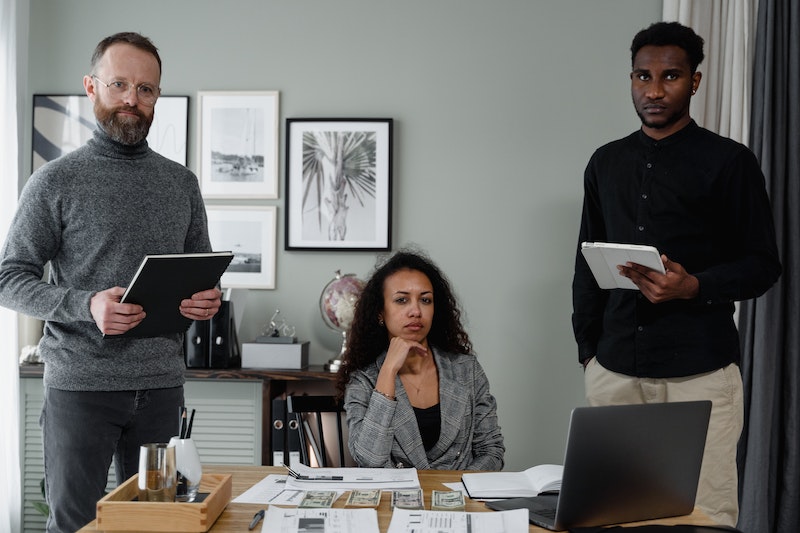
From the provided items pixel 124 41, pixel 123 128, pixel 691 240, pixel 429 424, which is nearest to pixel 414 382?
pixel 429 424

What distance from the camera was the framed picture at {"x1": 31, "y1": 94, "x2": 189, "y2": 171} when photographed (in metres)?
3.58

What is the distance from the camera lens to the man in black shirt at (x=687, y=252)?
212 centimetres

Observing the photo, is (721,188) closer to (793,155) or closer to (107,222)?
(793,155)

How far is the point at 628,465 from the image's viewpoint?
1407 millimetres

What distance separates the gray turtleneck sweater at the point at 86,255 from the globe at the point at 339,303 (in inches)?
47.8

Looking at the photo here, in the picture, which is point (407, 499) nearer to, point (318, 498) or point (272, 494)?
point (318, 498)

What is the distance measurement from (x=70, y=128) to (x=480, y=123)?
1.87 m

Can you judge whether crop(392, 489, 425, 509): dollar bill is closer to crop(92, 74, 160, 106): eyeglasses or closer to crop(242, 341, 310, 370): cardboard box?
crop(92, 74, 160, 106): eyeglasses

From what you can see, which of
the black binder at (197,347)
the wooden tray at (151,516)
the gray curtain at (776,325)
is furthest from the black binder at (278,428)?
the gray curtain at (776,325)

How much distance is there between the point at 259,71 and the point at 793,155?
2.32 metres

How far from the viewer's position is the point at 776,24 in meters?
3.23

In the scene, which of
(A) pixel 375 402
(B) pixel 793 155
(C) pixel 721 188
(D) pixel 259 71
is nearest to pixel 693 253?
(C) pixel 721 188

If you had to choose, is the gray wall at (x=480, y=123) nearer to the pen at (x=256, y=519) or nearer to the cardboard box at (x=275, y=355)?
the cardboard box at (x=275, y=355)

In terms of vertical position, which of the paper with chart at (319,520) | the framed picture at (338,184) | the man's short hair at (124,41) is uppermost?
the man's short hair at (124,41)
